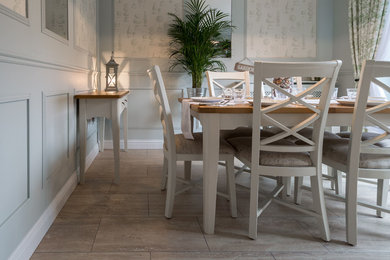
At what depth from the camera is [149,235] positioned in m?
2.31

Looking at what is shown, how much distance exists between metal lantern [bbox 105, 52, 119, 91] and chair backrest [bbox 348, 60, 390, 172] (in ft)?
9.73

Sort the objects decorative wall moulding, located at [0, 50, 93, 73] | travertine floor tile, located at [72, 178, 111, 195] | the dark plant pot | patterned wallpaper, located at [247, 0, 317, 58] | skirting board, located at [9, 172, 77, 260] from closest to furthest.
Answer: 1. decorative wall moulding, located at [0, 50, 93, 73]
2. skirting board, located at [9, 172, 77, 260]
3. travertine floor tile, located at [72, 178, 111, 195]
4. the dark plant pot
5. patterned wallpaper, located at [247, 0, 317, 58]

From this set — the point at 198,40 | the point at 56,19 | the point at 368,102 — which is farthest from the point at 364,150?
the point at 198,40

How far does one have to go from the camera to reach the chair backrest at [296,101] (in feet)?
6.82

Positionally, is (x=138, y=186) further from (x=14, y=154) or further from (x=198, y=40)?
(x=198, y=40)

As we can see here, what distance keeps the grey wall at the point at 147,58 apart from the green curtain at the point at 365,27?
0.70 metres

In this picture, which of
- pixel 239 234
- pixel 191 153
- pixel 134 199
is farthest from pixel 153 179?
pixel 239 234

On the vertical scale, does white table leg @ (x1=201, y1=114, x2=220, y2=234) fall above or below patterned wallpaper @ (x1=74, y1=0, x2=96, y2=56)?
below

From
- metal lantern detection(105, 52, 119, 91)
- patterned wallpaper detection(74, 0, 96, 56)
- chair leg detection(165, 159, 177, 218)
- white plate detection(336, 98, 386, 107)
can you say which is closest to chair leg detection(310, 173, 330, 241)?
white plate detection(336, 98, 386, 107)

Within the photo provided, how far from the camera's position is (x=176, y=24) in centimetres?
521

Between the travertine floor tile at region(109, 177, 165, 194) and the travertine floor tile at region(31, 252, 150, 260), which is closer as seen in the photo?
the travertine floor tile at region(31, 252, 150, 260)

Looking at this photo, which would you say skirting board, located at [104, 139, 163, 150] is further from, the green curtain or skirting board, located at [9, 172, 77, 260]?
the green curtain

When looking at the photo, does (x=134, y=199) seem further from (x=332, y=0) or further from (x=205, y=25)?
(x=332, y=0)

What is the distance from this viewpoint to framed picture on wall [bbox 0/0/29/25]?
5.55ft
